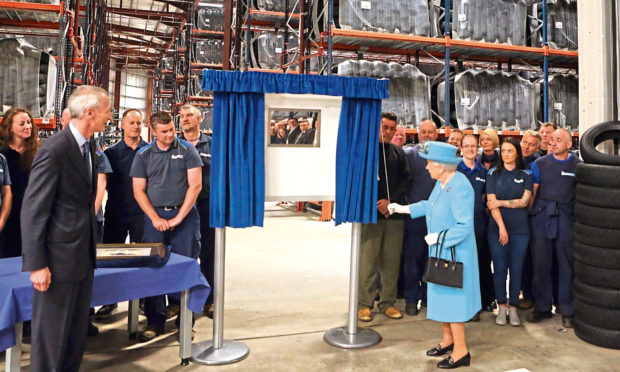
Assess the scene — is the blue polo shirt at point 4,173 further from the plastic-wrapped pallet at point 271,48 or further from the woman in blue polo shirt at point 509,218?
the plastic-wrapped pallet at point 271,48

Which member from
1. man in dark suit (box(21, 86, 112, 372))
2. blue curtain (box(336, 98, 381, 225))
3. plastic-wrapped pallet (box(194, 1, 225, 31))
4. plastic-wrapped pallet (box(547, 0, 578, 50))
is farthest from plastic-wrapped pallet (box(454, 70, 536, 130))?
plastic-wrapped pallet (box(194, 1, 225, 31))

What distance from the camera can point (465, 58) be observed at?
30.5 ft

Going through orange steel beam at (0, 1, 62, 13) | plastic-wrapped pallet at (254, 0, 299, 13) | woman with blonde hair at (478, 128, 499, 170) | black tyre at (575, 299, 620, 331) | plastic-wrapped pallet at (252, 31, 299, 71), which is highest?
plastic-wrapped pallet at (254, 0, 299, 13)

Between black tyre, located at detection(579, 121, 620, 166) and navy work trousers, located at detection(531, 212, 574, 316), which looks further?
navy work trousers, located at detection(531, 212, 574, 316)

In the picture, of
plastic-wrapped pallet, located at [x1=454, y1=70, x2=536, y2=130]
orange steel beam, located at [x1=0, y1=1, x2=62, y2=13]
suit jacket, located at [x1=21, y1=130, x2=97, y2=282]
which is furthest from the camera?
plastic-wrapped pallet, located at [x1=454, y1=70, x2=536, y2=130]

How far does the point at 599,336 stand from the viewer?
14.0 ft

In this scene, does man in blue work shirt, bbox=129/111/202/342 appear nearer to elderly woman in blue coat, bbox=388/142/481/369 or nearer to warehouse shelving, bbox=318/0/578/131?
elderly woman in blue coat, bbox=388/142/481/369

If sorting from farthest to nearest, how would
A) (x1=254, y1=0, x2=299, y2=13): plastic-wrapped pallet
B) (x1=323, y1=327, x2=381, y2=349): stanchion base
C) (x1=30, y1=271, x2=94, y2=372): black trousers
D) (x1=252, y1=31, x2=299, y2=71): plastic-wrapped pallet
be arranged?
(x1=252, y1=31, x2=299, y2=71): plastic-wrapped pallet < (x1=254, y1=0, x2=299, y2=13): plastic-wrapped pallet < (x1=323, y1=327, x2=381, y2=349): stanchion base < (x1=30, y1=271, x2=94, y2=372): black trousers

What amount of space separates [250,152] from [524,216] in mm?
2797

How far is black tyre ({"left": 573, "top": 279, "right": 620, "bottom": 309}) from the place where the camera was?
4.22 metres

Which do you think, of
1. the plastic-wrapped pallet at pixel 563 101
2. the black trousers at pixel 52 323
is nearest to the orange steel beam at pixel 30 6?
the black trousers at pixel 52 323

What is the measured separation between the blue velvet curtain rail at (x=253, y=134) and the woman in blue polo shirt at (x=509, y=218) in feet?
5.02

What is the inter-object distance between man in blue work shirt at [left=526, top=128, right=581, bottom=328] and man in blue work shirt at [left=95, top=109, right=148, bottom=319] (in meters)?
3.89

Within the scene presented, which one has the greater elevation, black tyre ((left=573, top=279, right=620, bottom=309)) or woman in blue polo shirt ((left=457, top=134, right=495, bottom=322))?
woman in blue polo shirt ((left=457, top=134, right=495, bottom=322))
